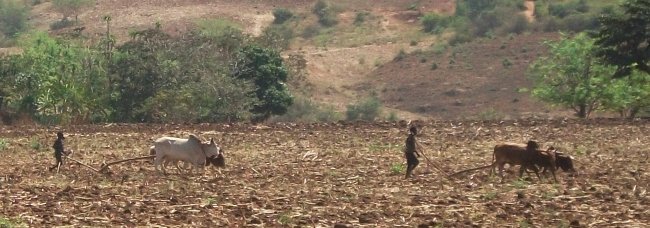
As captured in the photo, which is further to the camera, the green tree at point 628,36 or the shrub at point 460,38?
the shrub at point 460,38

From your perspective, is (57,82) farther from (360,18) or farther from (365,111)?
(360,18)

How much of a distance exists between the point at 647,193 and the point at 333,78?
219 ft

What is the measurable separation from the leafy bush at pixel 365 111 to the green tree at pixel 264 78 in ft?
48.5

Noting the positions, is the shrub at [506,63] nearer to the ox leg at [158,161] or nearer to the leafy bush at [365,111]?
the leafy bush at [365,111]

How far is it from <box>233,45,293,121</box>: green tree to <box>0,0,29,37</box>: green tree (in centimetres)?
5016

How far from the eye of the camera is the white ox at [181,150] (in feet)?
71.9

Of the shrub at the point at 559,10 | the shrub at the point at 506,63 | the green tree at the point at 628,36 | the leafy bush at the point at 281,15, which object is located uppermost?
the green tree at the point at 628,36

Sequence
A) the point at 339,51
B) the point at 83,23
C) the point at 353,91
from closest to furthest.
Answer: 1. the point at 353,91
2. the point at 339,51
3. the point at 83,23

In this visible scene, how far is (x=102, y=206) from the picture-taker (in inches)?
610

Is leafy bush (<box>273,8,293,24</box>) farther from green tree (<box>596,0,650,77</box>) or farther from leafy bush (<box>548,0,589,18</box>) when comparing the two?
green tree (<box>596,0,650,77</box>)

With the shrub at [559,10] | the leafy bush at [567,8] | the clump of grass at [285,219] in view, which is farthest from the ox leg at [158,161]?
the shrub at [559,10]

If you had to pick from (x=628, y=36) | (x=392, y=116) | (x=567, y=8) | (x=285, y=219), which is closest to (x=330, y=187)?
(x=285, y=219)

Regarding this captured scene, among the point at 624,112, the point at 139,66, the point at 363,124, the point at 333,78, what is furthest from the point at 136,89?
the point at 333,78

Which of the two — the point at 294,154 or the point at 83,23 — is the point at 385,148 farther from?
the point at 83,23
